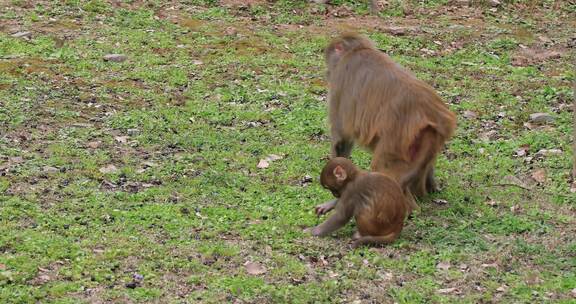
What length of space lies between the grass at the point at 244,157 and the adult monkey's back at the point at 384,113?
53 centimetres

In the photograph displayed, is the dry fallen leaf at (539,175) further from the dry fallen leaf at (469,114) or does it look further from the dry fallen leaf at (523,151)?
the dry fallen leaf at (469,114)

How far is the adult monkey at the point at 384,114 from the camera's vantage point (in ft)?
25.6

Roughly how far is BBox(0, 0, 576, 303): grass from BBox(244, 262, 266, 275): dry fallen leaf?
74 mm

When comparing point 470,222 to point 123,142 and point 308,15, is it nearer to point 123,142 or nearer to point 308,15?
point 123,142

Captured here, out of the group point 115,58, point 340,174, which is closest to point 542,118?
point 340,174

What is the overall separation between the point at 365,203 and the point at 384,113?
950mm

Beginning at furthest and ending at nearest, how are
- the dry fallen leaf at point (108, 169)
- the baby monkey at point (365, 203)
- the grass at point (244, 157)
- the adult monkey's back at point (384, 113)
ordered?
the dry fallen leaf at point (108, 169) → the adult monkey's back at point (384, 113) → the baby monkey at point (365, 203) → the grass at point (244, 157)

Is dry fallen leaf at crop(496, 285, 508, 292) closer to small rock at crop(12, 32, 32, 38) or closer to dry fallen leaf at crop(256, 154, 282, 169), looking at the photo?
dry fallen leaf at crop(256, 154, 282, 169)

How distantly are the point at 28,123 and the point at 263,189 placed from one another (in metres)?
2.94

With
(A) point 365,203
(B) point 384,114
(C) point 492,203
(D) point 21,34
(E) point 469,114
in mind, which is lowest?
(E) point 469,114

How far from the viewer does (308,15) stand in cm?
1512

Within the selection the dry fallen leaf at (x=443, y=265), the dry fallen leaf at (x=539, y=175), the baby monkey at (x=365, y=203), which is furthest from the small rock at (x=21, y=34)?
the dry fallen leaf at (x=443, y=265)

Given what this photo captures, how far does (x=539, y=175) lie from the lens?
29.9 ft

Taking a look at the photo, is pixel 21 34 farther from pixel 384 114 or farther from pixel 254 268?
pixel 254 268
